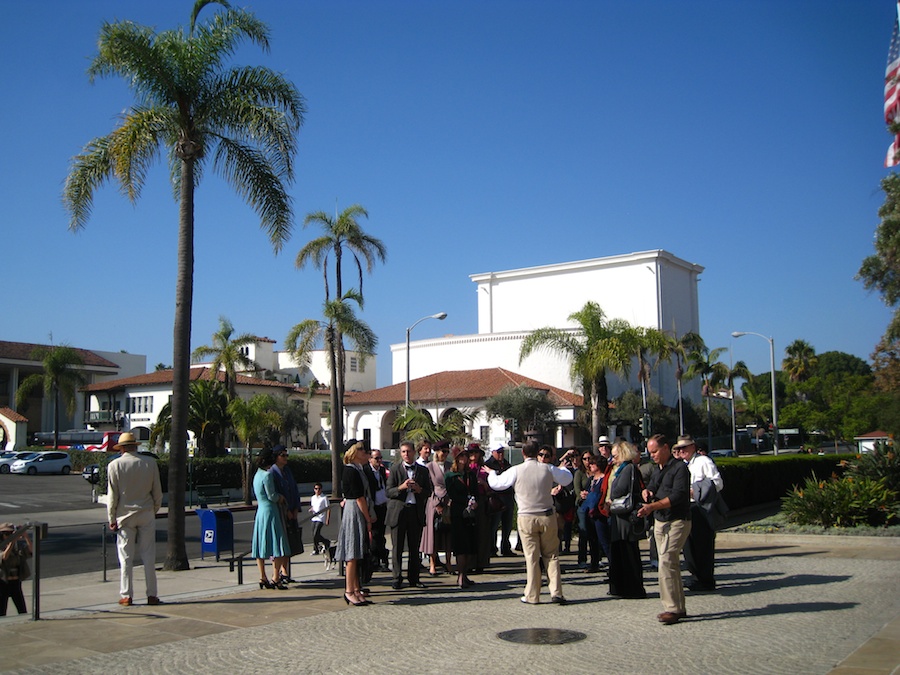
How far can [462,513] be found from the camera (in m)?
10.9

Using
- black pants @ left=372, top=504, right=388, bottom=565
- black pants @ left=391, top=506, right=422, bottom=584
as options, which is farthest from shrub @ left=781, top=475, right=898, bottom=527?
black pants @ left=391, top=506, right=422, bottom=584

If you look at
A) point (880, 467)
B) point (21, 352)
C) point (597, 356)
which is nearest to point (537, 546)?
point (880, 467)

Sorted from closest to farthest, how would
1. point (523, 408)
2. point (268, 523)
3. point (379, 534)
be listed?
point (268, 523) → point (379, 534) → point (523, 408)

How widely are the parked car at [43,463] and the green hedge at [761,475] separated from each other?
42077mm

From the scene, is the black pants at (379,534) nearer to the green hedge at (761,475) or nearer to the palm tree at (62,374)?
the green hedge at (761,475)

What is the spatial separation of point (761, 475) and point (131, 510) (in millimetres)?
19233

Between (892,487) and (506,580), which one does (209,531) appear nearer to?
(506,580)

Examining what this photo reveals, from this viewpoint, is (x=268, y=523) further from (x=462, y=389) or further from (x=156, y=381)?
(x=156, y=381)

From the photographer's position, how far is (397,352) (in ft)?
256

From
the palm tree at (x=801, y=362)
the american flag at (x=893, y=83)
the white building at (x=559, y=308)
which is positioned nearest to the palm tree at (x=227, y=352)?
the white building at (x=559, y=308)

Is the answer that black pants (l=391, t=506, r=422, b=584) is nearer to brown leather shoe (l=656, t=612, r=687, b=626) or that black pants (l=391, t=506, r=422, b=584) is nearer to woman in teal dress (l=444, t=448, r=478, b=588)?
woman in teal dress (l=444, t=448, r=478, b=588)

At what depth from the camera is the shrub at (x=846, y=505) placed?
52.2 feet

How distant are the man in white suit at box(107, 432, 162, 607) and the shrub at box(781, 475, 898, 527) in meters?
12.2

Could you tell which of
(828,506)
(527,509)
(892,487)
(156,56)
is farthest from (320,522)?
(892,487)
